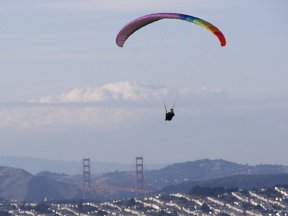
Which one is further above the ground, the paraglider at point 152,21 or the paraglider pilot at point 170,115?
the paraglider at point 152,21

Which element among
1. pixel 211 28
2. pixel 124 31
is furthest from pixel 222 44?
pixel 124 31

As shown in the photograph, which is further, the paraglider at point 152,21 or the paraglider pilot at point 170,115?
the paraglider pilot at point 170,115

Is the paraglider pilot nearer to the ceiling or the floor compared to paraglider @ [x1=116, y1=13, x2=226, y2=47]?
nearer to the floor

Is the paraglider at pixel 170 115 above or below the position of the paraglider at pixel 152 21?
below

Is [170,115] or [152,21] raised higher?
[152,21]

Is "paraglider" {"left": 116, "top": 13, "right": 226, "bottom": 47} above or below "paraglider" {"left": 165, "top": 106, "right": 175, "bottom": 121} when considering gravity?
above

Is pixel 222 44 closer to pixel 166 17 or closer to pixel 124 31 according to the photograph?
pixel 166 17

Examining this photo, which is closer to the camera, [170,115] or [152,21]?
[170,115]

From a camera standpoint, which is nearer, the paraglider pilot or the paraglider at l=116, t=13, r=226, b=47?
the paraglider at l=116, t=13, r=226, b=47
